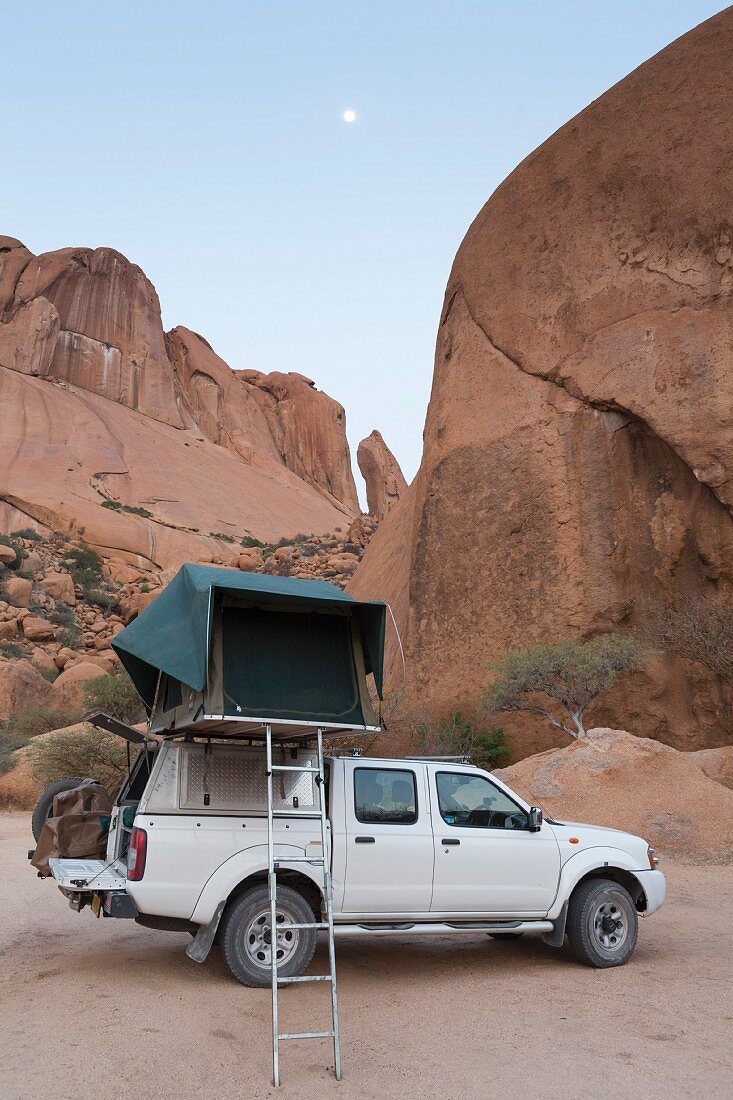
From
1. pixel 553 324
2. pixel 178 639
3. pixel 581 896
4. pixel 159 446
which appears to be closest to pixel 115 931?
pixel 178 639

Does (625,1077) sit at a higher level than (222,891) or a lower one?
lower

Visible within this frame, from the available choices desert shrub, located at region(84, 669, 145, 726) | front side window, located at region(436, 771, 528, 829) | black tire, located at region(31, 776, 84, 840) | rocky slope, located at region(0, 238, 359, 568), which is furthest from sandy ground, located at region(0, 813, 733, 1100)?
rocky slope, located at region(0, 238, 359, 568)

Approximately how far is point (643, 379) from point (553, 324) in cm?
326

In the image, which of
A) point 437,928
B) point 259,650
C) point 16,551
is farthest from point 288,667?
point 16,551

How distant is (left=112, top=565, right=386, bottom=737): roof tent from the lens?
6.26 m

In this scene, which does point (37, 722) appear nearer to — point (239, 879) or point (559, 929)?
point (239, 879)

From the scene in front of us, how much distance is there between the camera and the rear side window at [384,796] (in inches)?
273

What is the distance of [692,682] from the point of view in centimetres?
1991

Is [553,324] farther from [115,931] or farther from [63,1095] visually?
[63,1095]

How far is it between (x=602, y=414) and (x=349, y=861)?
16.7 metres

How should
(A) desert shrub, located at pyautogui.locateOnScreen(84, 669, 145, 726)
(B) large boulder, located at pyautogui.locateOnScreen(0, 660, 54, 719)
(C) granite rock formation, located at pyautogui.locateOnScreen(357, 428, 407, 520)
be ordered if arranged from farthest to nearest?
(C) granite rock formation, located at pyautogui.locateOnScreen(357, 428, 407, 520) → (B) large boulder, located at pyautogui.locateOnScreen(0, 660, 54, 719) → (A) desert shrub, located at pyautogui.locateOnScreen(84, 669, 145, 726)

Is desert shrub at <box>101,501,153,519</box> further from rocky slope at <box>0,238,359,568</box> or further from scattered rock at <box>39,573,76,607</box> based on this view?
scattered rock at <box>39,573,76,607</box>

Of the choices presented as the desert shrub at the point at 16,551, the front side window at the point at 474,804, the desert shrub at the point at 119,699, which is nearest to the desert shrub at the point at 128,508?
the desert shrub at the point at 16,551

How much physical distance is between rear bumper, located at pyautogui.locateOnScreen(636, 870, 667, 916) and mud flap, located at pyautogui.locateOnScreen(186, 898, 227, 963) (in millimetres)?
3531
